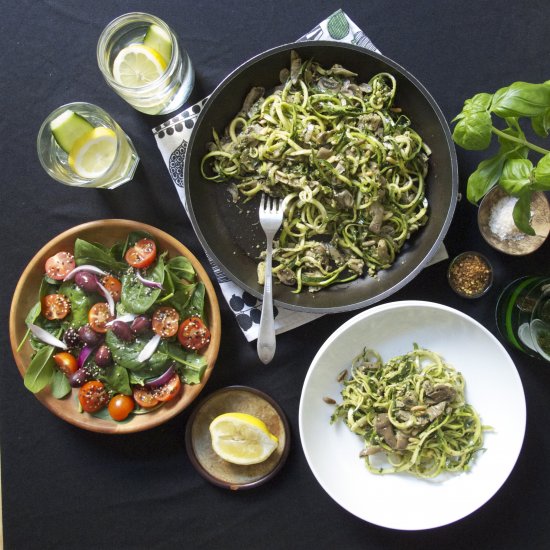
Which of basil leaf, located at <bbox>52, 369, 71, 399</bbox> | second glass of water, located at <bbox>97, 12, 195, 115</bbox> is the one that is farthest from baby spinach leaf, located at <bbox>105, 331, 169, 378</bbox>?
second glass of water, located at <bbox>97, 12, 195, 115</bbox>

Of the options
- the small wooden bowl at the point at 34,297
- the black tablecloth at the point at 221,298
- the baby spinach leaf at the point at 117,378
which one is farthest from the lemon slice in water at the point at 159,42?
the baby spinach leaf at the point at 117,378

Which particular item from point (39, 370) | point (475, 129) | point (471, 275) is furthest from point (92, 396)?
point (475, 129)

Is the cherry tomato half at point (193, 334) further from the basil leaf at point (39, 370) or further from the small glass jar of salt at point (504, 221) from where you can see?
the small glass jar of salt at point (504, 221)

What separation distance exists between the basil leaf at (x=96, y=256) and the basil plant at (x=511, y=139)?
1.31 meters

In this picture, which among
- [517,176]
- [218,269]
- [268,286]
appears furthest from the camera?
[218,269]

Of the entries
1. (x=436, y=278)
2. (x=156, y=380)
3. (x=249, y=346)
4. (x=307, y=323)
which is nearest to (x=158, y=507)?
(x=156, y=380)

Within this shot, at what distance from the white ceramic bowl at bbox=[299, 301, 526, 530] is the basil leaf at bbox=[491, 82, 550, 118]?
72cm

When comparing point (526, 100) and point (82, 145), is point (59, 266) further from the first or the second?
point (526, 100)

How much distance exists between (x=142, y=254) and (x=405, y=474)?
132 centimetres

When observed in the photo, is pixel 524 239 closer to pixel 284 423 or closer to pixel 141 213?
pixel 284 423

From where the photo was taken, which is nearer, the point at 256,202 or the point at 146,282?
the point at 146,282

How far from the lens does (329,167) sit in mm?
2162

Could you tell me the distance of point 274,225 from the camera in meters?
2.16

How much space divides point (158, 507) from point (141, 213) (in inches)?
47.4
